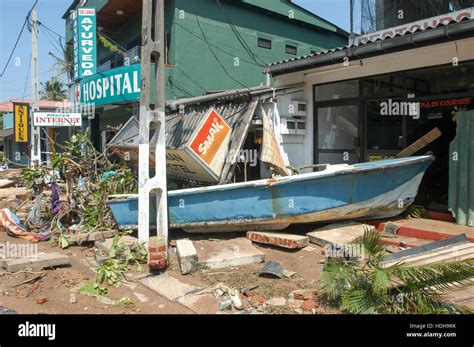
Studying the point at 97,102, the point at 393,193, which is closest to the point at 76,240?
the point at 393,193

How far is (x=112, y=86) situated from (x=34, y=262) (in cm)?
819

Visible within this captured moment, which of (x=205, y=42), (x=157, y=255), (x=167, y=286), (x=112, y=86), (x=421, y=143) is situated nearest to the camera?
(x=167, y=286)

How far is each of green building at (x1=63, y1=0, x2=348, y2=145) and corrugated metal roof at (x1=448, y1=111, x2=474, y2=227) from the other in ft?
27.8

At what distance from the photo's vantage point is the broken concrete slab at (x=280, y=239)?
20.1 ft

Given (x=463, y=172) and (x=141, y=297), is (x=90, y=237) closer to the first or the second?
(x=141, y=297)

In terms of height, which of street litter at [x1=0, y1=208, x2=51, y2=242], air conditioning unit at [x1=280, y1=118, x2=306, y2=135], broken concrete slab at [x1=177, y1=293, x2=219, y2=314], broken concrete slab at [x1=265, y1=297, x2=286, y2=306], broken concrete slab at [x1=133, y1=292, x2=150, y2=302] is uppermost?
air conditioning unit at [x1=280, y1=118, x2=306, y2=135]

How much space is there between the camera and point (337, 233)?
6477mm

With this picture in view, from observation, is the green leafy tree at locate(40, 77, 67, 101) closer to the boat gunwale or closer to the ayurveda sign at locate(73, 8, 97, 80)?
the ayurveda sign at locate(73, 8, 97, 80)

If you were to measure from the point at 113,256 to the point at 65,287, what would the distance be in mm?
869

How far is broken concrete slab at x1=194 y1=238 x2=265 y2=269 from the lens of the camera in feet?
18.5

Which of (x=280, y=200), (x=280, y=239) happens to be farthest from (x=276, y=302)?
(x=280, y=200)

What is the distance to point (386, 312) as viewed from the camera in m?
3.64

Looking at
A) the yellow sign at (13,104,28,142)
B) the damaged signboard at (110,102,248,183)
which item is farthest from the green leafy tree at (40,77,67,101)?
the damaged signboard at (110,102,248,183)
